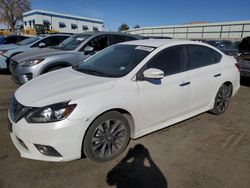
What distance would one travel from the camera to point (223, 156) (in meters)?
3.15

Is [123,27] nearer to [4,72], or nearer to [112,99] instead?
[4,72]

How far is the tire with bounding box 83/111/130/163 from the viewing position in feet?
8.90

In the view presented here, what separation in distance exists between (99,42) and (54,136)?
461cm

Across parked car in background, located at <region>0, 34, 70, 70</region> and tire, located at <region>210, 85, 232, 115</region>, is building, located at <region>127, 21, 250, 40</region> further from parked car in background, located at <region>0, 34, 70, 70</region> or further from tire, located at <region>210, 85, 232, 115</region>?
tire, located at <region>210, 85, 232, 115</region>

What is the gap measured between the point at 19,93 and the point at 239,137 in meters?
3.67

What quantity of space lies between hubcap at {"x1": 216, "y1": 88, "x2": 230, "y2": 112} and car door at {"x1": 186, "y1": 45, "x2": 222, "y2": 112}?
29 cm

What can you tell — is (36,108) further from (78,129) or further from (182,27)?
(182,27)


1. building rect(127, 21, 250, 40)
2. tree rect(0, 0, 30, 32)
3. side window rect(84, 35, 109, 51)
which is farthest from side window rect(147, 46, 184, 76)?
tree rect(0, 0, 30, 32)

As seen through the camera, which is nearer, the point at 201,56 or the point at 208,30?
the point at 201,56

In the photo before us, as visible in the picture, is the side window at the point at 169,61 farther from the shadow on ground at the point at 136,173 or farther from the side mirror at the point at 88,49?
the side mirror at the point at 88,49

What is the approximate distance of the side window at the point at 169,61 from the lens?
336cm

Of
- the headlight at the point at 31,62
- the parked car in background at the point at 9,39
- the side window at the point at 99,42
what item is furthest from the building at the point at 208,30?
the headlight at the point at 31,62

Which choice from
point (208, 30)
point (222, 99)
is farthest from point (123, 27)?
point (222, 99)

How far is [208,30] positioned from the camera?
118ft
